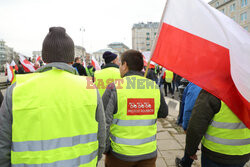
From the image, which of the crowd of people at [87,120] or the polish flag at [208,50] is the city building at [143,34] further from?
the crowd of people at [87,120]

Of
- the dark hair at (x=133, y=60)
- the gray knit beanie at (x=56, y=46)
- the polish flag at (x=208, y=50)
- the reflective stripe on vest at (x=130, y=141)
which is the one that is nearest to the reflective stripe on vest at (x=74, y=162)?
the reflective stripe on vest at (x=130, y=141)

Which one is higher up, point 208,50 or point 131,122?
point 208,50

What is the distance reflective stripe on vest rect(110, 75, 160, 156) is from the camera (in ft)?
5.41

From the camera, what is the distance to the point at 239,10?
1340 inches

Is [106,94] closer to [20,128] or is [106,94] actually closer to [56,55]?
[56,55]

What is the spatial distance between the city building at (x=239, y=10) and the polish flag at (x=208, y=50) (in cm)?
4015

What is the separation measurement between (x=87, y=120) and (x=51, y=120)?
249mm

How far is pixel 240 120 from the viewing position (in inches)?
63.5

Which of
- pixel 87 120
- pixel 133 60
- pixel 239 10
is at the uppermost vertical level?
pixel 239 10

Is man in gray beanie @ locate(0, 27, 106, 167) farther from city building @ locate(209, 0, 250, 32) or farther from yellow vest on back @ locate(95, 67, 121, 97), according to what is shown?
city building @ locate(209, 0, 250, 32)

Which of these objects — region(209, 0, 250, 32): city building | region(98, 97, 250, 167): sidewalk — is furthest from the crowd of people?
region(209, 0, 250, 32): city building

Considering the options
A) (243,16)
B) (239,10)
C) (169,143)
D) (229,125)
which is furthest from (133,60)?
(239,10)

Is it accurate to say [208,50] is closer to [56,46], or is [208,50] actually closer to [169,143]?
[56,46]

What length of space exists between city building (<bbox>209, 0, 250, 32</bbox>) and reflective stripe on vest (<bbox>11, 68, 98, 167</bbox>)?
136 ft
